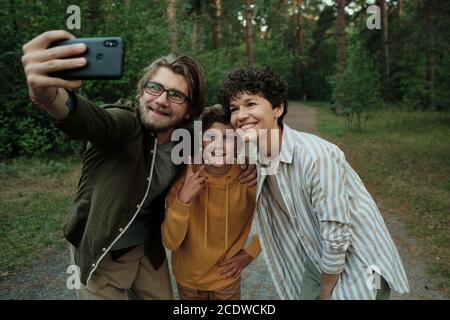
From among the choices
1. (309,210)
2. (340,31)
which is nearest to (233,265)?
(309,210)

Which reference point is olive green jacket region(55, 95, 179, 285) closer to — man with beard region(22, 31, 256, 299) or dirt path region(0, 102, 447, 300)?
man with beard region(22, 31, 256, 299)

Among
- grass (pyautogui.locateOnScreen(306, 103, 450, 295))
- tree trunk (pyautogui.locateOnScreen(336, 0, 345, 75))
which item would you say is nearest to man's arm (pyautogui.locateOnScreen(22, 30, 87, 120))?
grass (pyautogui.locateOnScreen(306, 103, 450, 295))

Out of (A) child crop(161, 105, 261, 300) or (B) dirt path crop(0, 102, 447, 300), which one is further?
(B) dirt path crop(0, 102, 447, 300)

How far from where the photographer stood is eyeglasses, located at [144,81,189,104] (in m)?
2.30

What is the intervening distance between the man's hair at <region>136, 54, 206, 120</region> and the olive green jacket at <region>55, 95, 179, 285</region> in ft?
1.05

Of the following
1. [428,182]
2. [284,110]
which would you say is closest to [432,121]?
[428,182]

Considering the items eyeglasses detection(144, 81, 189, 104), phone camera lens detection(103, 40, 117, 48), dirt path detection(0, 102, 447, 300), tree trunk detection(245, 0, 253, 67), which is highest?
tree trunk detection(245, 0, 253, 67)

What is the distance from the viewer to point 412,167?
33.4 ft

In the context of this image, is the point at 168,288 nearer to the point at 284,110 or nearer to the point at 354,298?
the point at 354,298

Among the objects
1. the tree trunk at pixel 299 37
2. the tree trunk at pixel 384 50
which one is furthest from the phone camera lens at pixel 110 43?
the tree trunk at pixel 299 37

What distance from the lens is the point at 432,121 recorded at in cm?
1831

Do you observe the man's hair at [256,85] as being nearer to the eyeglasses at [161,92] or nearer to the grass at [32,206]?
the eyeglasses at [161,92]

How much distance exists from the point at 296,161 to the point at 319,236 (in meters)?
0.46

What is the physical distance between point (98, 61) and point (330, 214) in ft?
4.34
